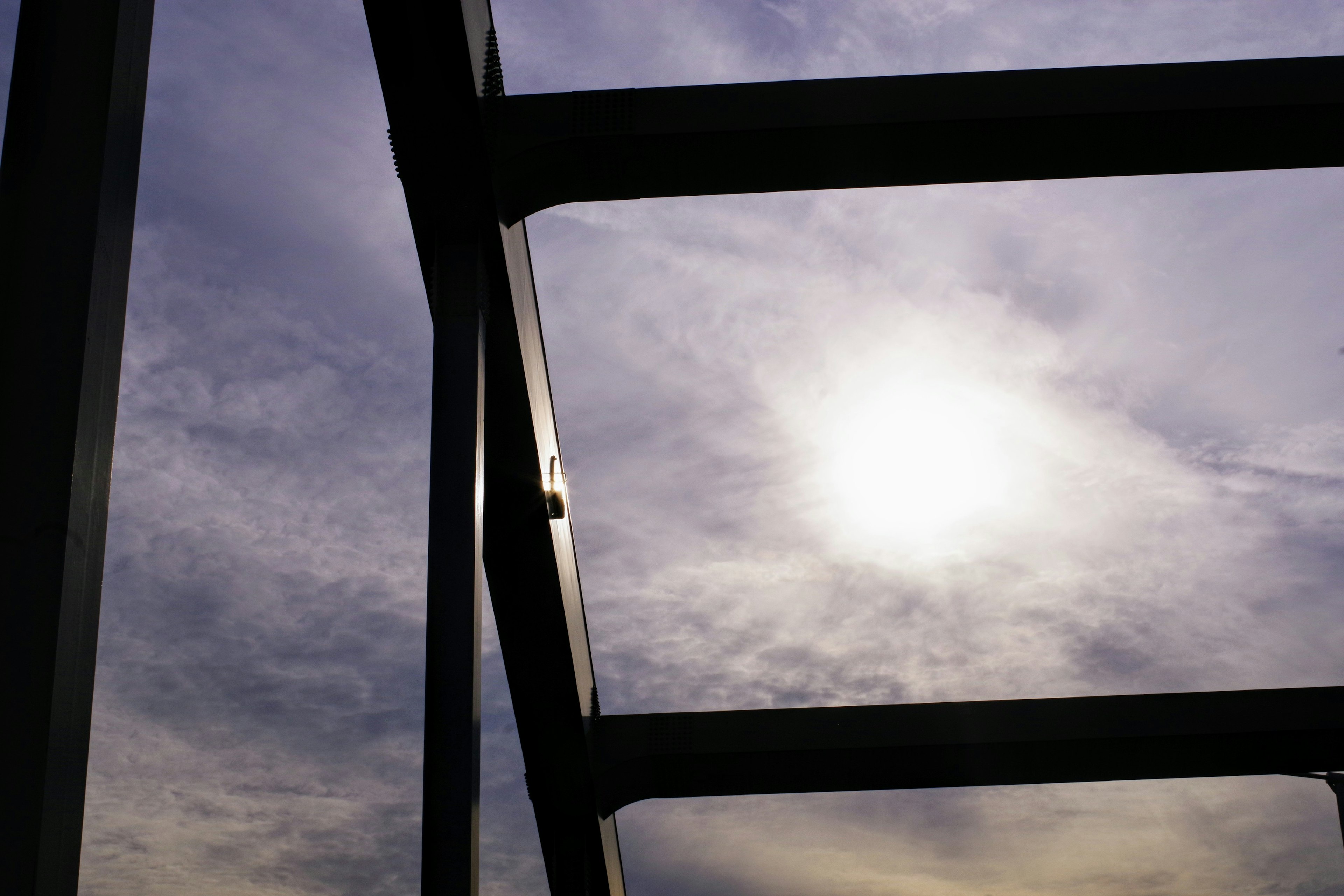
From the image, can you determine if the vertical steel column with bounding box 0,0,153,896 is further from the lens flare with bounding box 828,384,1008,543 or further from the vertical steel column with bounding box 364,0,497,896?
the lens flare with bounding box 828,384,1008,543

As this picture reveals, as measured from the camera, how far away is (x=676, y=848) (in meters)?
14.8

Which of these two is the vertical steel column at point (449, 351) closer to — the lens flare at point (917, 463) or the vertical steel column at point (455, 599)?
the vertical steel column at point (455, 599)

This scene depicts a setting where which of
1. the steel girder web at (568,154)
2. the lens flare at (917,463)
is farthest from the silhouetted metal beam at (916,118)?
the lens flare at (917,463)

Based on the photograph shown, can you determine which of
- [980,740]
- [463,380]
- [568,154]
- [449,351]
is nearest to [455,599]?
[463,380]

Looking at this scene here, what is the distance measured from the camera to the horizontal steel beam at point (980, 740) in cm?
1062

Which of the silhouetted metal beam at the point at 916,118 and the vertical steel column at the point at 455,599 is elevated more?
the silhouetted metal beam at the point at 916,118

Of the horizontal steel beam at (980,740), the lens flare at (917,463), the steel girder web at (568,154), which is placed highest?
the lens flare at (917,463)

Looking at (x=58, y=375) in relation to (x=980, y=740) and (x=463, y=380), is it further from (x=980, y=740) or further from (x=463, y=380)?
(x=980, y=740)

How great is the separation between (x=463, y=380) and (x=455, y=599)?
1150mm

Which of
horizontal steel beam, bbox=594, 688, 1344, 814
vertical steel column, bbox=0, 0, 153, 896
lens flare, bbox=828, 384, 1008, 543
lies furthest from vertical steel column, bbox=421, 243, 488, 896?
horizontal steel beam, bbox=594, 688, 1344, 814

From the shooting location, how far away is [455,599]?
555 centimetres

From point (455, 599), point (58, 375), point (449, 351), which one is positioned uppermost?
point (449, 351)

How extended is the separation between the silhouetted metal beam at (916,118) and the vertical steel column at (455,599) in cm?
83

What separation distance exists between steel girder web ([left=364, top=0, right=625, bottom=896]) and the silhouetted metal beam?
0.35m
